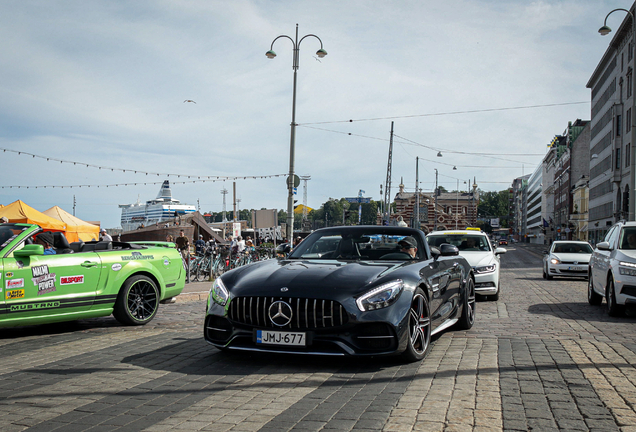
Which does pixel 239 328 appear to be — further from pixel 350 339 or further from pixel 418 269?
pixel 418 269

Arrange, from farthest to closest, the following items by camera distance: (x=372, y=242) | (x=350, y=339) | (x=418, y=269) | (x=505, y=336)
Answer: (x=505, y=336) < (x=372, y=242) < (x=418, y=269) < (x=350, y=339)

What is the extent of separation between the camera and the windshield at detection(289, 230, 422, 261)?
6.66m

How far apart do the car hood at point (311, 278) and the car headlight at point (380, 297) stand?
2.6 inches

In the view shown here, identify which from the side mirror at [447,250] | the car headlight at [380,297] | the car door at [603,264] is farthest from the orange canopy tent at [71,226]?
the car headlight at [380,297]

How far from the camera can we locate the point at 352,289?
5258mm

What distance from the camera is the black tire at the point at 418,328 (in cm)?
549

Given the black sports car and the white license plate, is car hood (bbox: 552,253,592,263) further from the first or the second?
the white license plate

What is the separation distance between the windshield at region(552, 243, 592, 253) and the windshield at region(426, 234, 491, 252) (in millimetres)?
8284

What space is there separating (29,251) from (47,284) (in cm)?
53

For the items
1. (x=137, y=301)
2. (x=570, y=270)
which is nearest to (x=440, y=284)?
(x=137, y=301)

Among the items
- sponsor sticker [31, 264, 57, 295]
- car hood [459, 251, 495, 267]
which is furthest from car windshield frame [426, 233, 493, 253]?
sponsor sticker [31, 264, 57, 295]

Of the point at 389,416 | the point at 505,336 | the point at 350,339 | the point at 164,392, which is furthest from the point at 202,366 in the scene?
the point at 505,336

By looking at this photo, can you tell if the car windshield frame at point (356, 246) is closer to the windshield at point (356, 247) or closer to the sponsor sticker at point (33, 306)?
the windshield at point (356, 247)

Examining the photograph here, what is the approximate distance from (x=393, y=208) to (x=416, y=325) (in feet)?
488
